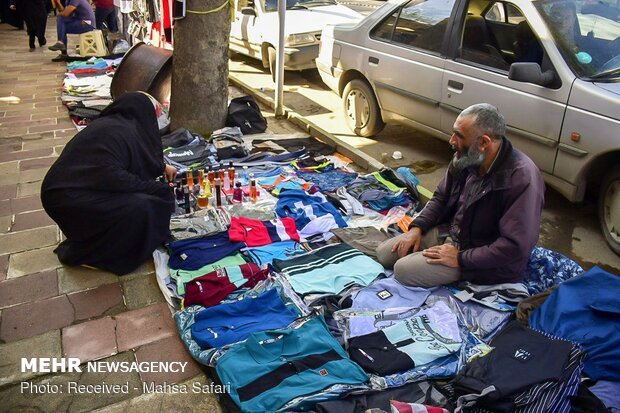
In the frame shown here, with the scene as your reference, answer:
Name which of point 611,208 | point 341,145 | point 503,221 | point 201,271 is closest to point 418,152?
point 341,145

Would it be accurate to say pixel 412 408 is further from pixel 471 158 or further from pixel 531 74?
pixel 531 74

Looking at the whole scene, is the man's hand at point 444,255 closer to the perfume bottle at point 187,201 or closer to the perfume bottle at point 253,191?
the perfume bottle at point 253,191

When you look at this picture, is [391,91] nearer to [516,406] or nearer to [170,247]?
[170,247]

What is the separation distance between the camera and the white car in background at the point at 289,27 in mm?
9000

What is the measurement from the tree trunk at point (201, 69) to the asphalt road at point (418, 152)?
5.65 feet

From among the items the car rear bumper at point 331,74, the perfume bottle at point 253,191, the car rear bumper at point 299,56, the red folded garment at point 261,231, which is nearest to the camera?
the red folded garment at point 261,231

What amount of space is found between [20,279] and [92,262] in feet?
1.62

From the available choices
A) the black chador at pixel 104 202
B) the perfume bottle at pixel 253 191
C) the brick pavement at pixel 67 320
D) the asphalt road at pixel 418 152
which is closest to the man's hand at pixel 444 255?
the asphalt road at pixel 418 152

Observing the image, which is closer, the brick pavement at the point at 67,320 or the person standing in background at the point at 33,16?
the brick pavement at the point at 67,320

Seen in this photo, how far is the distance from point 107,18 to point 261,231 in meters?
11.6

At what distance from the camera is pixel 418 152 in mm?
6664

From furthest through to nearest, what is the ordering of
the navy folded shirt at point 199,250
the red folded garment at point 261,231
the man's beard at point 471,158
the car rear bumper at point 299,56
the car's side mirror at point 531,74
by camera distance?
the car rear bumper at point 299,56
the car's side mirror at point 531,74
the red folded garment at point 261,231
the navy folded shirt at point 199,250
the man's beard at point 471,158

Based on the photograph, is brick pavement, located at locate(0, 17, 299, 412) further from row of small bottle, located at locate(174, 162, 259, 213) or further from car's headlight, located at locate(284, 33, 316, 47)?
car's headlight, located at locate(284, 33, 316, 47)

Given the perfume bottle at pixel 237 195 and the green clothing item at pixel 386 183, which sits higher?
the green clothing item at pixel 386 183
